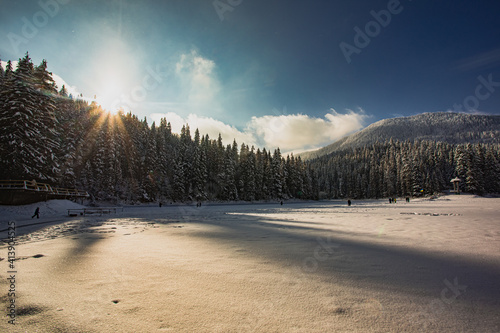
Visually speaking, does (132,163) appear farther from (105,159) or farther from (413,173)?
(413,173)

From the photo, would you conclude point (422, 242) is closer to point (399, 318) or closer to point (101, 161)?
point (399, 318)

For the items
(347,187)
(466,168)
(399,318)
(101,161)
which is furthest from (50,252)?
(347,187)

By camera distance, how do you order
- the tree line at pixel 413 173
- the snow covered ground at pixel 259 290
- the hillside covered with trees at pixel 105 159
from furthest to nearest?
the tree line at pixel 413 173, the hillside covered with trees at pixel 105 159, the snow covered ground at pixel 259 290

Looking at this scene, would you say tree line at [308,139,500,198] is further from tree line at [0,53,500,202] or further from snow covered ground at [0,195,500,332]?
snow covered ground at [0,195,500,332]

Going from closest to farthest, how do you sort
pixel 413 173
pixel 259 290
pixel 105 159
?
pixel 259 290, pixel 105 159, pixel 413 173

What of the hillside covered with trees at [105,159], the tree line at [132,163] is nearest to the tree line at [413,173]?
the tree line at [132,163]

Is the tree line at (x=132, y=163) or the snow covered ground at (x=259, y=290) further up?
the tree line at (x=132, y=163)

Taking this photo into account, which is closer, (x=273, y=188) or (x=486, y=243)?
(x=486, y=243)

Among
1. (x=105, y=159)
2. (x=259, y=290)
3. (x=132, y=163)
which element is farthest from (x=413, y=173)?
(x=105, y=159)

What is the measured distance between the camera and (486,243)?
6395mm

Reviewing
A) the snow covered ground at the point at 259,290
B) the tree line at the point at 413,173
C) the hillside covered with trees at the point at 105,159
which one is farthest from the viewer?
the tree line at the point at 413,173

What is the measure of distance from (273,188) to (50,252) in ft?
196

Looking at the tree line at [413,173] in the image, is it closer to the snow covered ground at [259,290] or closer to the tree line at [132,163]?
the tree line at [132,163]

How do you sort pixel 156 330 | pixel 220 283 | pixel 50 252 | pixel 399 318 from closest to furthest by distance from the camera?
pixel 156 330, pixel 399 318, pixel 220 283, pixel 50 252
